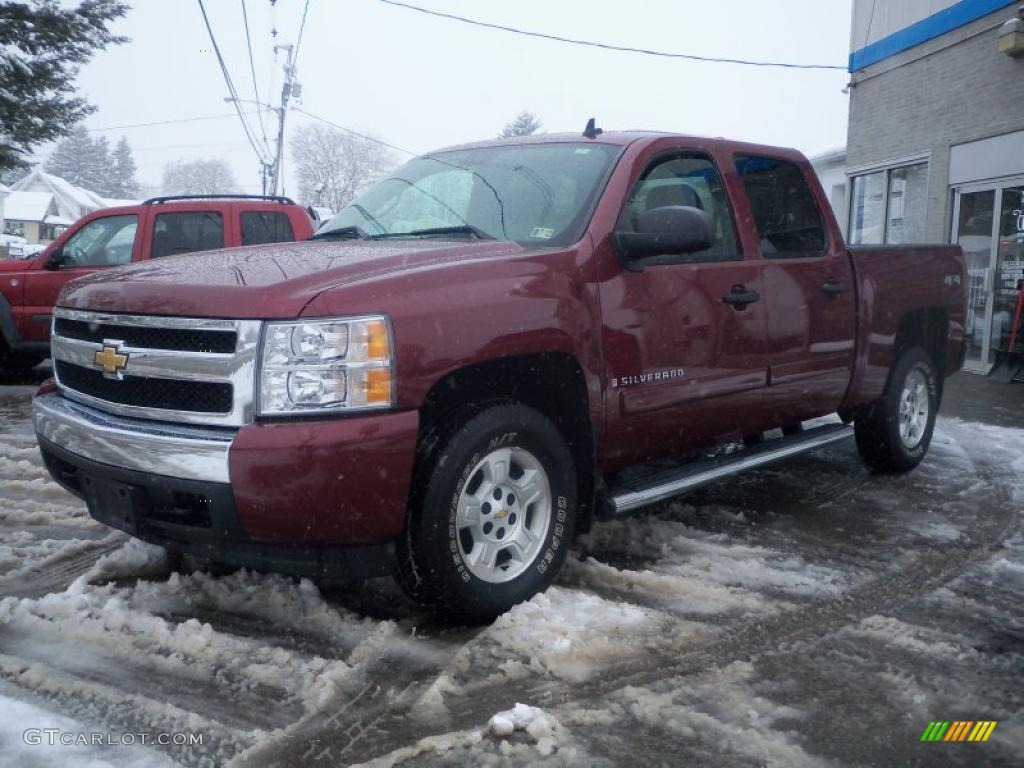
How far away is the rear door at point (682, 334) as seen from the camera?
3807 millimetres

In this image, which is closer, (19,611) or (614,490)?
(19,611)

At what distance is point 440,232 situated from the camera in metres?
4.07

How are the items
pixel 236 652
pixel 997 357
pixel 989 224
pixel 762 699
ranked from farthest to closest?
pixel 989 224, pixel 997 357, pixel 236 652, pixel 762 699

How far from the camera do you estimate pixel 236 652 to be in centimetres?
317

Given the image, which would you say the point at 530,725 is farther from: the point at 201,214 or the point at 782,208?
the point at 201,214

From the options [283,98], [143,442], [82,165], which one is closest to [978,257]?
[143,442]

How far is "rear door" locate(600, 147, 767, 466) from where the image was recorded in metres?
3.81

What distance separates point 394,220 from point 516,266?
1.20 metres

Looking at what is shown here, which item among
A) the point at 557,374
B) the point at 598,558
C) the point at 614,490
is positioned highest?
the point at 557,374

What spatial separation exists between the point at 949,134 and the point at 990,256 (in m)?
1.85

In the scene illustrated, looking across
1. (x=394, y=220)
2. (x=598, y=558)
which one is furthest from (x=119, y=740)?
(x=394, y=220)

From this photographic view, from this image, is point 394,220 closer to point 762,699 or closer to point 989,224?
point 762,699

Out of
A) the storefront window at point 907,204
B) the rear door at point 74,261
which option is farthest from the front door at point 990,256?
the rear door at point 74,261

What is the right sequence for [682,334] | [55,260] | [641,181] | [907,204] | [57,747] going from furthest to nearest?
[907,204], [55,260], [641,181], [682,334], [57,747]
